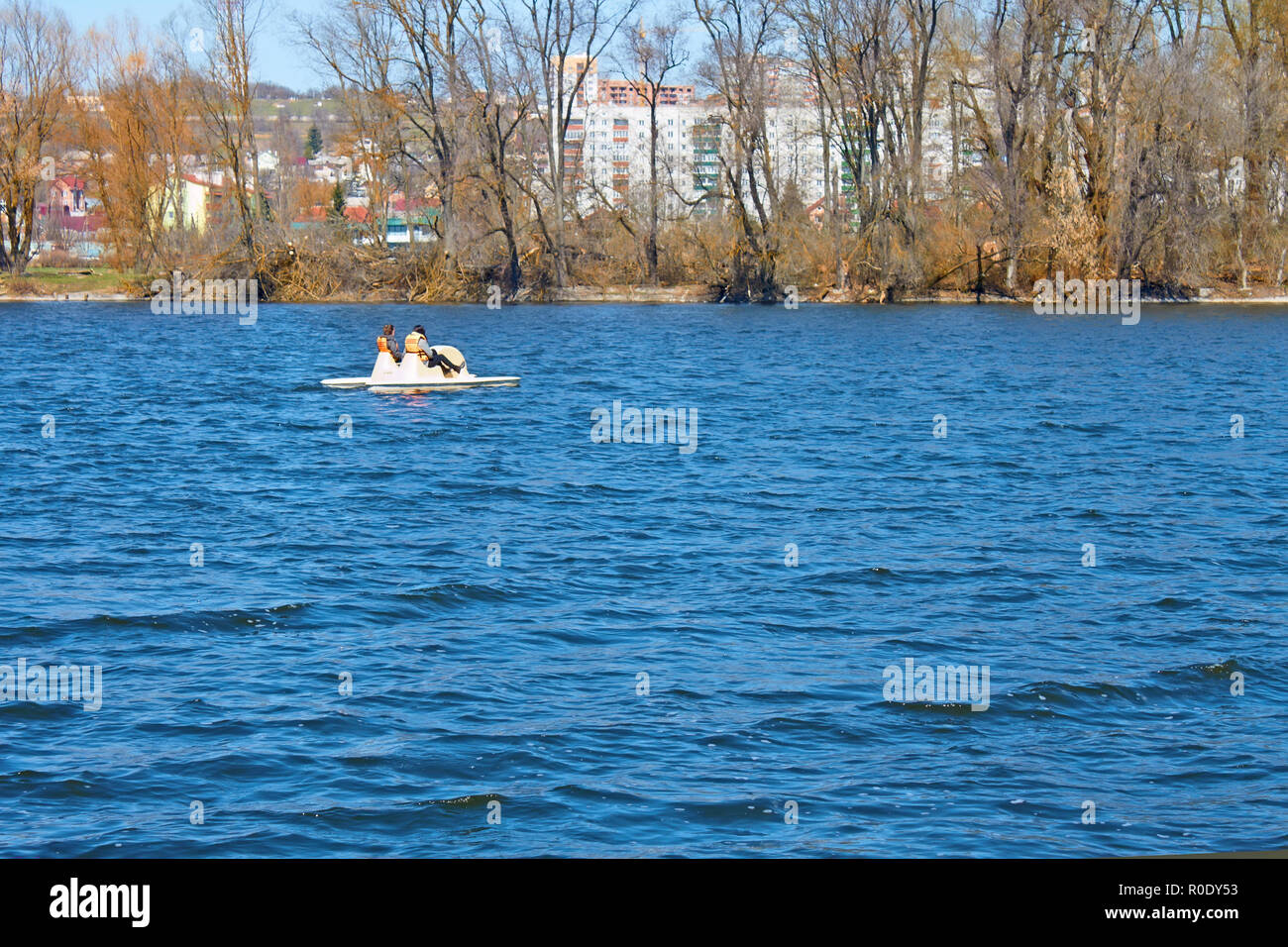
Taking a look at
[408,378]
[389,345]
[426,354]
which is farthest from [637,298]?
[389,345]

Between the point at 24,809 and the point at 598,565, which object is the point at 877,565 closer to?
the point at 598,565

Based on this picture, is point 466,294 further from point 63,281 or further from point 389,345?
point 389,345

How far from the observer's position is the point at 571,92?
231 ft

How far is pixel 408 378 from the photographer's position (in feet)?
102

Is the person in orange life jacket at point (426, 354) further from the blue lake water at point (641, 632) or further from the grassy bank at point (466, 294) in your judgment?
the grassy bank at point (466, 294)

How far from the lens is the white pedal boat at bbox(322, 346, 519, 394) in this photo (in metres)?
30.8

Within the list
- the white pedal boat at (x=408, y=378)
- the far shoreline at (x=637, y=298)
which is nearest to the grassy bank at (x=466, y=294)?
the far shoreline at (x=637, y=298)

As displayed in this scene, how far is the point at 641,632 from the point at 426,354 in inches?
786

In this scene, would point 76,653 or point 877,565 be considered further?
point 877,565

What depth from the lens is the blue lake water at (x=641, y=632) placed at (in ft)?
27.3

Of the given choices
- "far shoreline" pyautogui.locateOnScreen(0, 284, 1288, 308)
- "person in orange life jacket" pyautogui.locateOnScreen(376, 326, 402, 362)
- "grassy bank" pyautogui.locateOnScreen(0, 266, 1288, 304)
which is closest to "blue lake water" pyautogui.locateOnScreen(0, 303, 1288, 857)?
"person in orange life jacket" pyautogui.locateOnScreen(376, 326, 402, 362)

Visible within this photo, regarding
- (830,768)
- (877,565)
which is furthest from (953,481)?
(830,768)
